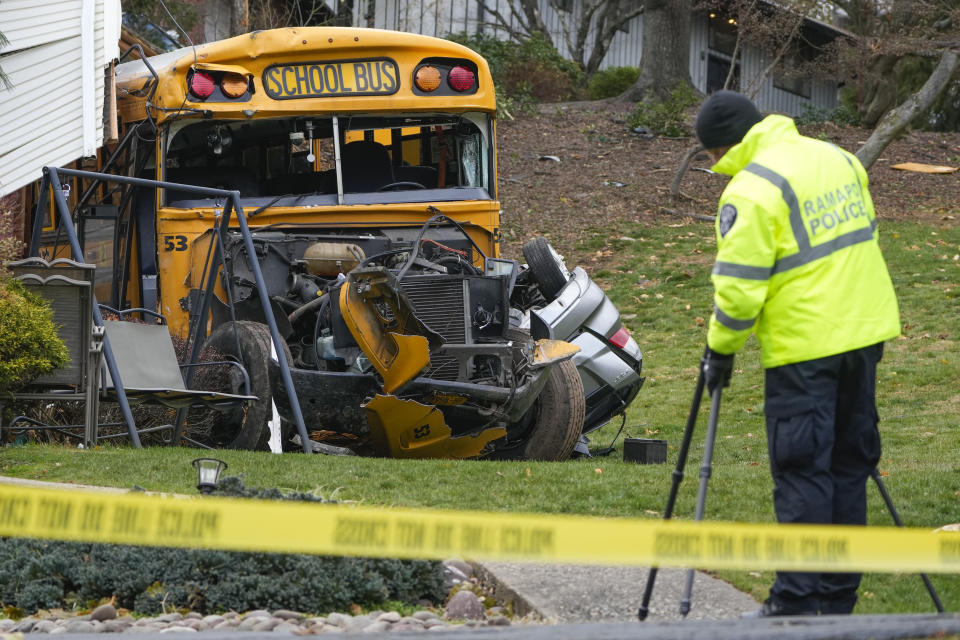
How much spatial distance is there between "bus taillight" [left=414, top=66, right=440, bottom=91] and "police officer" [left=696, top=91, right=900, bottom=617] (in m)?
4.64

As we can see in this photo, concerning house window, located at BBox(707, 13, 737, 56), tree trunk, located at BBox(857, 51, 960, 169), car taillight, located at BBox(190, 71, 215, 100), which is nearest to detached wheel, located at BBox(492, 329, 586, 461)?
car taillight, located at BBox(190, 71, 215, 100)

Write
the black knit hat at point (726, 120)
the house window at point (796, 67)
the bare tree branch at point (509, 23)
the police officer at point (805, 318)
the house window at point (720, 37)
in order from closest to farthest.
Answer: the police officer at point (805, 318)
the black knit hat at point (726, 120)
the bare tree branch at point (509, 23)
the house window at point (796, 67)
the house window at point (720, 37)

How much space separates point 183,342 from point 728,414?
5547 millimetres

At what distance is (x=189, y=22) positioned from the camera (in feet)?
82.8

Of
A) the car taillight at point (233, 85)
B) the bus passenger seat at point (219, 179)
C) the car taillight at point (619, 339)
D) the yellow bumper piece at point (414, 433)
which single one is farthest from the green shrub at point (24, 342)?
the car taillight at point (619, 339)

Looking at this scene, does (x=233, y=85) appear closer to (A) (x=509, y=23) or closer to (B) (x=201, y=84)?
(B) (x=201, y=84)

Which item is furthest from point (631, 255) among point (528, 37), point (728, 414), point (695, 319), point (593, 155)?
point (528, 37)

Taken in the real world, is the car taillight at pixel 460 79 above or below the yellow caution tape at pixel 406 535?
above

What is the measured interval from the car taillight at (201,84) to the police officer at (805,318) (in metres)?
4.97

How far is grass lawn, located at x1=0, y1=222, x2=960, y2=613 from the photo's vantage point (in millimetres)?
6250

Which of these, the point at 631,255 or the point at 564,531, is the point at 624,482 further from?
the point at 631,255

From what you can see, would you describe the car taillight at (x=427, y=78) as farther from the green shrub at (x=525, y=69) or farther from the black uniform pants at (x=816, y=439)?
the green shrub at (x=525, y=69)

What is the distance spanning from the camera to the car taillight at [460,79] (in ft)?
29.0

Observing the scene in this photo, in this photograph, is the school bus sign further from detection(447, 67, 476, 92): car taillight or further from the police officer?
the police officer
